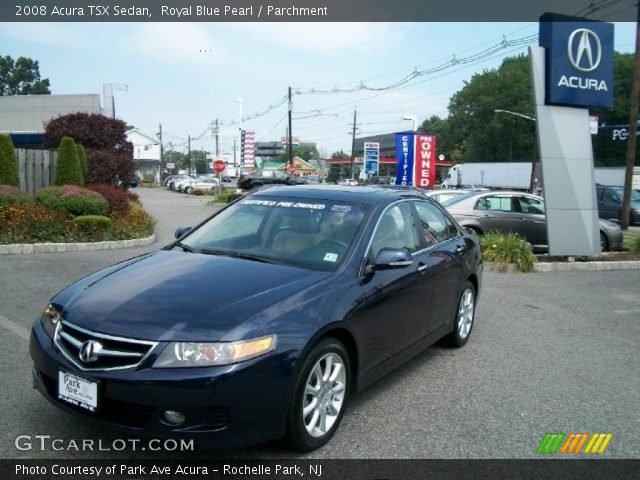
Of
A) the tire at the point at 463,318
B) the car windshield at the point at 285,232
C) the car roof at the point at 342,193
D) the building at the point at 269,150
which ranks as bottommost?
the tire at the point at 463,318

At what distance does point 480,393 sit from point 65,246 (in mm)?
8820

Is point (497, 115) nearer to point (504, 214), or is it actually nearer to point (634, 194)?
point (634, 194)

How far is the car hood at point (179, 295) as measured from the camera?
2934 mm

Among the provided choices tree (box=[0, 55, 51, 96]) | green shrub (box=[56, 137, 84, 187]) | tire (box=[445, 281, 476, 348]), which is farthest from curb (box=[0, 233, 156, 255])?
tree (box=[0, 55, 51, 96])

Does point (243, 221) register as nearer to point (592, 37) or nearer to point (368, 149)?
point (592, 37)

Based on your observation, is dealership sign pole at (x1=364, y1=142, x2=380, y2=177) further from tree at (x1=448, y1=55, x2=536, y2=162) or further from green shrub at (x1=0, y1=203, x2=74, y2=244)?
tree at (x1=448, y1=55, x2=536, y2=162)

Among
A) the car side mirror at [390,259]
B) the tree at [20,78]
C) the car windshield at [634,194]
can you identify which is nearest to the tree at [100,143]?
the car side mirror at [390,259]

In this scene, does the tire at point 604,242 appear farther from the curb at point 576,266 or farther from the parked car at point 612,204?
the parked car at point 612,204

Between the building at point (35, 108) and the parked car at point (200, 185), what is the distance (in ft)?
28.9

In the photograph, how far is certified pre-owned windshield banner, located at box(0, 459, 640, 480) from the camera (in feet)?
9.84

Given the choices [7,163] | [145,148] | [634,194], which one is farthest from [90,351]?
[145,148]

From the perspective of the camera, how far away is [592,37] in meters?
11.1

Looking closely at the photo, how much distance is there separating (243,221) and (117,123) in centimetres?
1894

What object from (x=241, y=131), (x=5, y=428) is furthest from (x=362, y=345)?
(x=241, y=131)
